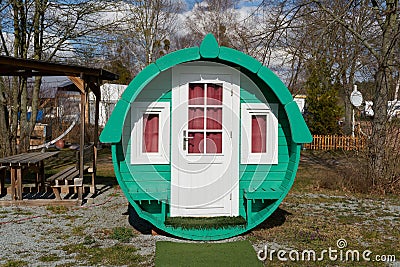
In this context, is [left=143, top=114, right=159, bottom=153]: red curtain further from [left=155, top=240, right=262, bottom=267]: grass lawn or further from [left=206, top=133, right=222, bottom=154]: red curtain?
[left=155, top=240, right=262, bottom=267]: grass lawn

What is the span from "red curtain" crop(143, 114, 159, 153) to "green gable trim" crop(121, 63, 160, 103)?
0.66m

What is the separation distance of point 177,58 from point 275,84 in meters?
1.32

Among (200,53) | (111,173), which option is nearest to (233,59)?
(200,53)

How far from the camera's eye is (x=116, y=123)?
5.62m

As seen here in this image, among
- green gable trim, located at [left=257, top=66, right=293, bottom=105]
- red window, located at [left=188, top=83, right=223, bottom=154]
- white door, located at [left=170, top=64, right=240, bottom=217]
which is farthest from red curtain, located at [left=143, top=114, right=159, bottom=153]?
green gable trim, located at [left=257, top=66, right=293, bottom=105]

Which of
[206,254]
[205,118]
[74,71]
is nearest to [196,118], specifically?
[205,118]

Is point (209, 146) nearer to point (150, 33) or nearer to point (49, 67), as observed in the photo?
point (49, 67)

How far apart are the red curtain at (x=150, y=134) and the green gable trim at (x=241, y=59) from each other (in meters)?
1.35

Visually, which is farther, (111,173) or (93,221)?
(111,173)

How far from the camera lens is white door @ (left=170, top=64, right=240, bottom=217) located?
20.6ft

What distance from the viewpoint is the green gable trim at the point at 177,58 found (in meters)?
5.68

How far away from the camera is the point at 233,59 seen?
5.78m

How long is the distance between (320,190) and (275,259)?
5556 mm

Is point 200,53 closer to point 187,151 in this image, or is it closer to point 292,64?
point 187,151
